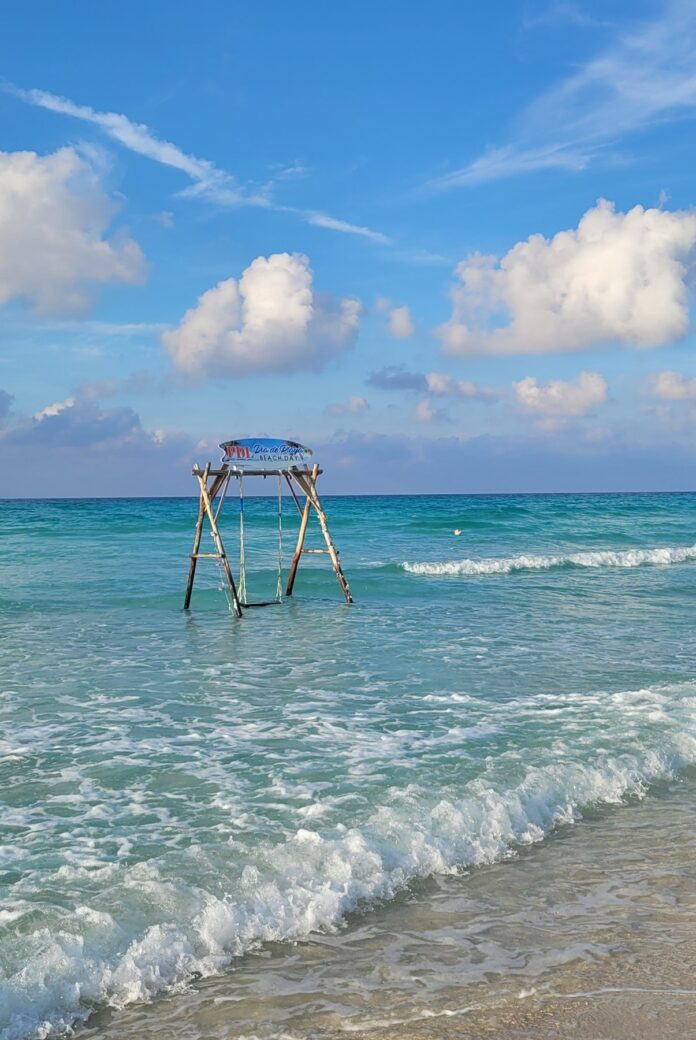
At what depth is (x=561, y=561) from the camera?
31.2 metres

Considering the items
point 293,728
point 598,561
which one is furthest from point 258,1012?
point 598,561

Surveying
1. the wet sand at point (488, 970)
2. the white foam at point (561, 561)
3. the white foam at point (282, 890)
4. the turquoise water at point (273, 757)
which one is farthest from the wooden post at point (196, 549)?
the wet sand at point (488, 970)

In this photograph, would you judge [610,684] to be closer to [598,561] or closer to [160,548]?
[598,561]

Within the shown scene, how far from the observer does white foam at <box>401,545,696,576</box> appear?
28141 millimetres

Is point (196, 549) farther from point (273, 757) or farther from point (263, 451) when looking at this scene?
point (273, 757)

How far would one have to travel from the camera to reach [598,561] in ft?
104

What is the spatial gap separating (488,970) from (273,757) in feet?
13.4

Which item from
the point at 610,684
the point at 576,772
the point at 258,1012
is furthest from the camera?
the point at 610,684

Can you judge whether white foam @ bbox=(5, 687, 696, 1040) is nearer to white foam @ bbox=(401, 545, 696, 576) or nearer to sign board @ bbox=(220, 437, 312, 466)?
sign board @ bbox=(220, 437, 312, 466)

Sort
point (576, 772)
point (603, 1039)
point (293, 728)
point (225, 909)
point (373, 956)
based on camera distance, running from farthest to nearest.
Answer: point (293, 728), point (576, 772), point (225, 909), point (373, 956), point (603, 1039)

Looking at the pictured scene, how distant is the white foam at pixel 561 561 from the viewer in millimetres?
28141

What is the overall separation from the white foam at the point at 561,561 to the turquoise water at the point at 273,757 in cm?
775

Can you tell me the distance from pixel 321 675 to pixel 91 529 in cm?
3327

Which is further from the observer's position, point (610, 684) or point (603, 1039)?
point (610, 684)
